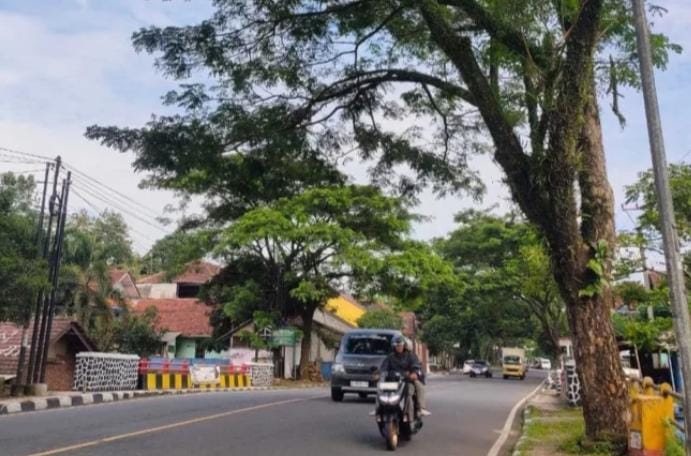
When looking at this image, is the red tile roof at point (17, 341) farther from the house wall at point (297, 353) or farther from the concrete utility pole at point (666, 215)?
the concrete utility pole at point (666, 215)

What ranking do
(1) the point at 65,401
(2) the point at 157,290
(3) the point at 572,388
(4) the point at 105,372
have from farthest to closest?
(2) the point at 157,290 < (4) the point at 105,372 < (3) the point at 572,388 < (1) the point at 65,401

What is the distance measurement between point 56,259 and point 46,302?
1.20m

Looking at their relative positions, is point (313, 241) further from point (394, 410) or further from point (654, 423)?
point (654, 423)

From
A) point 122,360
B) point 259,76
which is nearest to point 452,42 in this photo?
point 259,76

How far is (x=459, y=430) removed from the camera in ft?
37.6

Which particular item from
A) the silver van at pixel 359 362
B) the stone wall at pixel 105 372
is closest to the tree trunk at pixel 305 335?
the stone wall at pixel 105 372

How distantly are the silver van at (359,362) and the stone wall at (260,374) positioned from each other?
11469 millimetres

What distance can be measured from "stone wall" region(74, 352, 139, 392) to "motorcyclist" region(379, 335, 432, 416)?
11.8m

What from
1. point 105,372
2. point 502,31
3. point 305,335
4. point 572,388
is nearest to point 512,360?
point 305,335

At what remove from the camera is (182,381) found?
2339 cm

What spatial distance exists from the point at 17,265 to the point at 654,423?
1333 cm

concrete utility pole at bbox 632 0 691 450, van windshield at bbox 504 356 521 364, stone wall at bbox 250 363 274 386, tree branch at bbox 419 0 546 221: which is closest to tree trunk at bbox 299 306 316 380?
stone wall at bbox 250 363 274 386

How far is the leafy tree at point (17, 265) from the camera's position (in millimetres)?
14703

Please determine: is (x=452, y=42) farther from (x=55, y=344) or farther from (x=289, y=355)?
(x=289, y=355)
